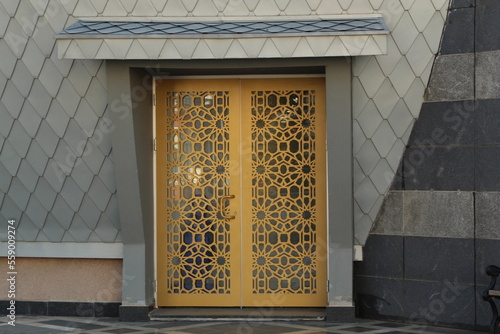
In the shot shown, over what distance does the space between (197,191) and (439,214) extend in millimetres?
2847

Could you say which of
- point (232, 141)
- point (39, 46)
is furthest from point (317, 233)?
point (39, 46)

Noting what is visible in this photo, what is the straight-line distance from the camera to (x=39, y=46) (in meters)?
9.71

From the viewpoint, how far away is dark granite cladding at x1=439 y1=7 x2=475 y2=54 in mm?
9078

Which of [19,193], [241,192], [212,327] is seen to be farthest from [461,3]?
[19,193]

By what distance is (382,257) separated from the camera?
963 centimetres

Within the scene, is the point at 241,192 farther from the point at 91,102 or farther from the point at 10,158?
the point at 10,158

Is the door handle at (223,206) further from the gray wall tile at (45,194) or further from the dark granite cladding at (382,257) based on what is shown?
the gray wall tile at (45,194)

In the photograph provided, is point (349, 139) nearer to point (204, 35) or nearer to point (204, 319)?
point (204, 35)

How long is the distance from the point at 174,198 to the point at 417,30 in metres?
3.44

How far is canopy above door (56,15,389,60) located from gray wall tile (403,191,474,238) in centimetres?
179

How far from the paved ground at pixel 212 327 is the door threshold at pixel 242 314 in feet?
0.28

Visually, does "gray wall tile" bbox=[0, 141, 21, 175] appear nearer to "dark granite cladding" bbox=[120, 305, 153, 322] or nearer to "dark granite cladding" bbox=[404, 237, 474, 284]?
"dark granite cladding" bbox=[120, 305, 153, 322]

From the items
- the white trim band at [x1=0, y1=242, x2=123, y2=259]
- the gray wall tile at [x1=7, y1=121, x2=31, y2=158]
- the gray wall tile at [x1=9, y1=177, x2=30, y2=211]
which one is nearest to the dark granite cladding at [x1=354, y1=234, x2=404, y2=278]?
the white trim band at [x1=0, y1=242, x2=123, y2=259]

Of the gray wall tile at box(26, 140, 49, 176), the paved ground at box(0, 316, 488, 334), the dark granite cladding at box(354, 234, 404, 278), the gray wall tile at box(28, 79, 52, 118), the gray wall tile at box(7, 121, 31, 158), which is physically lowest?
the paved ground at box(0, 316, 488, 334)
